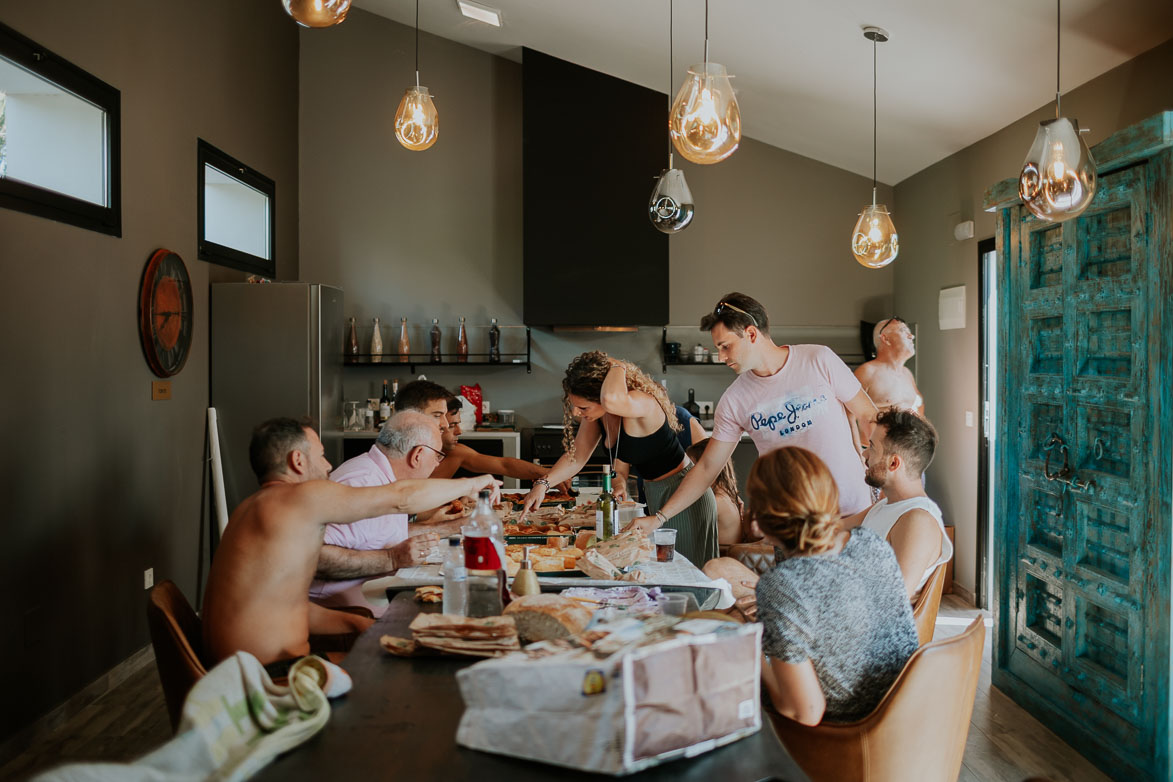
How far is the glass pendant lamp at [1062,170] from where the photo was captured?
2.77 meters

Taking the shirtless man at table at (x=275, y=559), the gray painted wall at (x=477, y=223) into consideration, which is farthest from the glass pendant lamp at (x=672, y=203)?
the gray painted wall at (x=477, y=223)

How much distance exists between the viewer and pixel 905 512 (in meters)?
2.37

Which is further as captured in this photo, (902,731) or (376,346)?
(376,346)

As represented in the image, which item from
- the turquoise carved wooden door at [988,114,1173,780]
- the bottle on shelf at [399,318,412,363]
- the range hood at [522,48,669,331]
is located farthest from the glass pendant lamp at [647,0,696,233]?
the bottle on shelf at [399,318,412,363]

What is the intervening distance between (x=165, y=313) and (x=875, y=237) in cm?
388

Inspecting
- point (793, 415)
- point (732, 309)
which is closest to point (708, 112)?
point (732, 309)

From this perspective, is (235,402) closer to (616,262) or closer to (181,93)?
(181,93)

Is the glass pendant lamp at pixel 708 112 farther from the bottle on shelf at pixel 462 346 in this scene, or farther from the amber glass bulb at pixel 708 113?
the bottle on shelf at pixel 462 346

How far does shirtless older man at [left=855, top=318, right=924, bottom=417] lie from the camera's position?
5.27 meters

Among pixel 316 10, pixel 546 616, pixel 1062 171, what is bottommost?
pixel 546 616

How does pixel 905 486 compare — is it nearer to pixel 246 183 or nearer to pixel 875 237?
pixel 875 237

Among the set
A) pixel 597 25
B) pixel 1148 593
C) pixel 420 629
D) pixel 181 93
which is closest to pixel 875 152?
pixel 597 25

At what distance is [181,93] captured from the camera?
4738 millimetres

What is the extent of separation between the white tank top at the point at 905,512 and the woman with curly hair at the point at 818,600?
475mm
